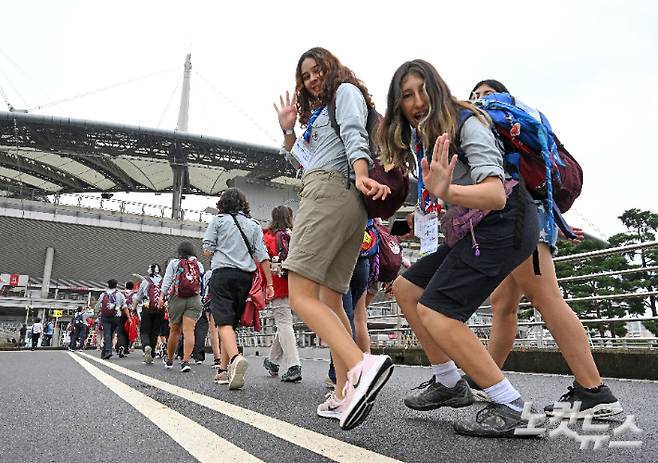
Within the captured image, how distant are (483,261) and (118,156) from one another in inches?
1669

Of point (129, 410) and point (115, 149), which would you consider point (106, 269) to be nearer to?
point (115, 149)

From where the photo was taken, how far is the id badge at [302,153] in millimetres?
2518

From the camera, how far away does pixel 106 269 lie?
135 ft

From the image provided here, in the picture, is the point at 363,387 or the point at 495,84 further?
the point at 495,84

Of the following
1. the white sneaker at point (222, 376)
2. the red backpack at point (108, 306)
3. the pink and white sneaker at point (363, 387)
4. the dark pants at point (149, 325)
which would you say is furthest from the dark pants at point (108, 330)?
the pink and white sneaker at point (363, 387)

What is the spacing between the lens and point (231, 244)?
421 centimetres

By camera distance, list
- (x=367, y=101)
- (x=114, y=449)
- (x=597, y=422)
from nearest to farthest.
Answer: (x=114, y=449)
(x=597, y=422)
(x=367, y=101)

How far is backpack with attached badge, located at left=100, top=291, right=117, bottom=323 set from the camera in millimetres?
9875

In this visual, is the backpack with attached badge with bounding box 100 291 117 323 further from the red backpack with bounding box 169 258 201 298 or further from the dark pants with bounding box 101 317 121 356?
the red backpack with bounding box 169 258 201 298

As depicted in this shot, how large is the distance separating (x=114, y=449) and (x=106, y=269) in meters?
42.9

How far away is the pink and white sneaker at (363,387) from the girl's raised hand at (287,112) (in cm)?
129

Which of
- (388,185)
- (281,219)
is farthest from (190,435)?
(281,219)

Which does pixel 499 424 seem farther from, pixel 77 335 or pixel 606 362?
pixel 77 335

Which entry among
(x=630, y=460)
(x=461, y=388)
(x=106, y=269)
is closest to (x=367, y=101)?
(x=461, y=388)
